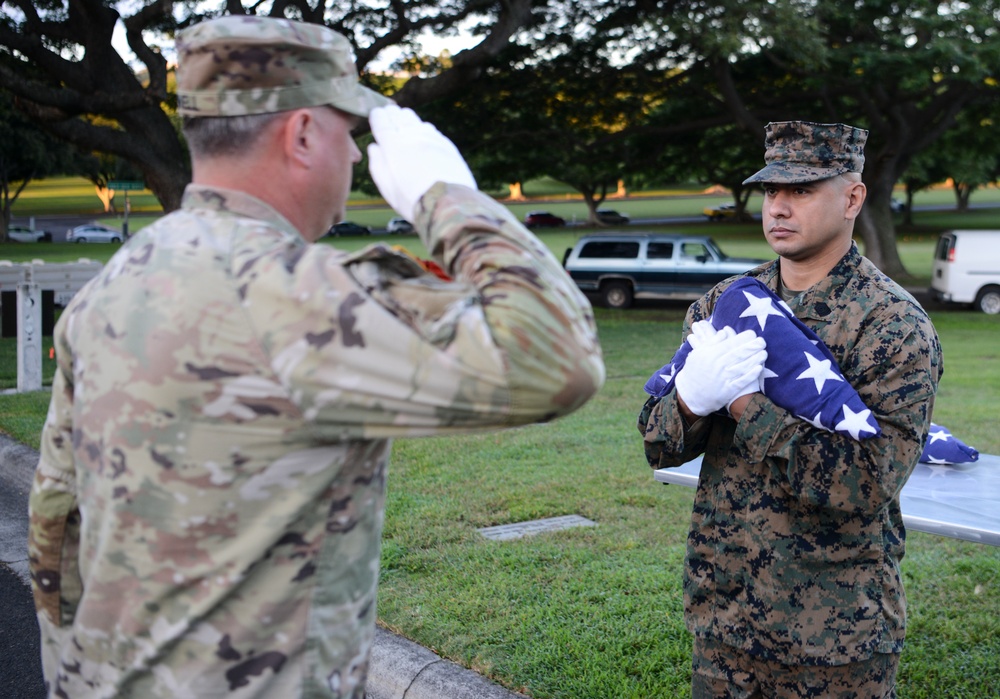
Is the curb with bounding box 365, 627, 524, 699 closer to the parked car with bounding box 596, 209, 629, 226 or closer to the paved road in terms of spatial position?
the paved road

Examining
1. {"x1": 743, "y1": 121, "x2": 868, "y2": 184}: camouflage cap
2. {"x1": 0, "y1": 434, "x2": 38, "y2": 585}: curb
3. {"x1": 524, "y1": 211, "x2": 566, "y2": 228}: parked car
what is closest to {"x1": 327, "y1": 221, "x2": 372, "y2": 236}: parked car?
{"x1": 524, "y1": 211, "x2": 566, "y2": 228}: parked car

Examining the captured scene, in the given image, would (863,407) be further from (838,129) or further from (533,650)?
(533,650)

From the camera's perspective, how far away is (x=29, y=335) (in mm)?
9641

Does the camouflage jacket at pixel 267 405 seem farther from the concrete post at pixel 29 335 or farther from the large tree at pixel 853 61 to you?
the large tree at pixel 853 61

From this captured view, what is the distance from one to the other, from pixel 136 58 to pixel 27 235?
49996 millimetres

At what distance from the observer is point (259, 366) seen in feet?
4.59

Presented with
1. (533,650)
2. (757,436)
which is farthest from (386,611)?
(757,436)

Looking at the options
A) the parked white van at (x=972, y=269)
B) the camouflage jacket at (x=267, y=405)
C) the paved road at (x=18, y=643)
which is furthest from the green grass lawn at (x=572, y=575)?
the parked white van at (x=972, y=269)

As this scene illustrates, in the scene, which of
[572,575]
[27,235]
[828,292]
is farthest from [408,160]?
[27,235]

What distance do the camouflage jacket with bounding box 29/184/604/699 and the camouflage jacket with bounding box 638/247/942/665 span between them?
1033mm

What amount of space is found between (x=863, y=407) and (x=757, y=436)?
9.6 inches

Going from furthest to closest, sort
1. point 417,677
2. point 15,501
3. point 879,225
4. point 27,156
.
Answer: point 27,156
point 879,225
point 15,501
point 417,677

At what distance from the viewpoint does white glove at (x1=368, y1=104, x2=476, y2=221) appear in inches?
62.0

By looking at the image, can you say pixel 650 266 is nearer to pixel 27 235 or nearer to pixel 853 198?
pixel 853 198
